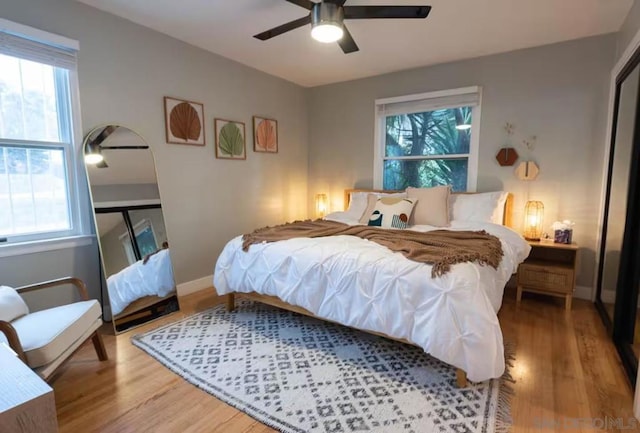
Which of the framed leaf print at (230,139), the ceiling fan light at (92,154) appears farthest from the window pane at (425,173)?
the ceiling fan light at (92,154)

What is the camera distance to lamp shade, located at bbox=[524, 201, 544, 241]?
3.35 m

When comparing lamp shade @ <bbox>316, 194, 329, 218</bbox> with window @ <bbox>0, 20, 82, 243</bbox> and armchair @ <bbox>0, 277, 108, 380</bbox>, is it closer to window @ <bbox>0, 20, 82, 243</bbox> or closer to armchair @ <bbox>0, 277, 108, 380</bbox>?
window @ <bbox>0, 20, 82, 243</bbox>

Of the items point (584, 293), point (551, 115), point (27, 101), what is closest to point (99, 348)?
point (27, 101)

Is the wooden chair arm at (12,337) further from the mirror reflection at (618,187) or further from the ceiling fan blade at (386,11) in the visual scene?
the mirror reflection at (618,187)

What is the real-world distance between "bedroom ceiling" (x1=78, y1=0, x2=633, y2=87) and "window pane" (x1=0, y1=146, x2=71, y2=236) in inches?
49.3

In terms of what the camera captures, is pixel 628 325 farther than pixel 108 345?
No

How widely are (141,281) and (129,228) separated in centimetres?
47

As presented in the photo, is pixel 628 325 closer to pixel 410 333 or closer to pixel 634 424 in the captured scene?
pixel 634 424

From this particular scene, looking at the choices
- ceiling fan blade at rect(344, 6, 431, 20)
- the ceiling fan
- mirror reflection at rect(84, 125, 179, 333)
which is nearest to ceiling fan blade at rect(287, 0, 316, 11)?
the ceiling fan

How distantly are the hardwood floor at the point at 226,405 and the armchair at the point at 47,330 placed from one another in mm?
230

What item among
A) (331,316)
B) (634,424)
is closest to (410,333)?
(331,316)

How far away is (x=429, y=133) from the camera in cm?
415

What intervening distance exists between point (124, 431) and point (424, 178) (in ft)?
12.2

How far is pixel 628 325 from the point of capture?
2324mm
